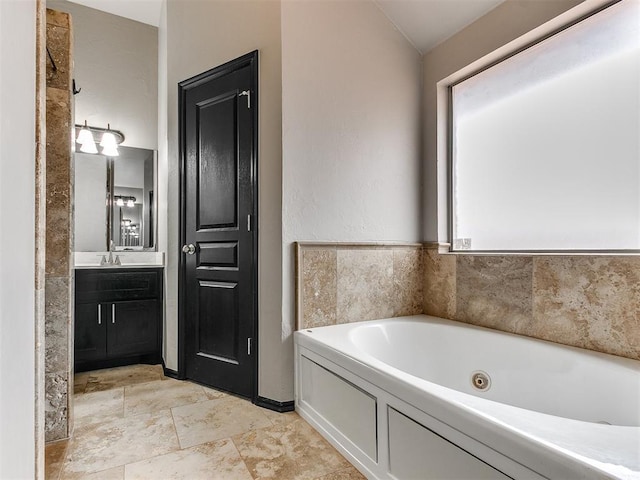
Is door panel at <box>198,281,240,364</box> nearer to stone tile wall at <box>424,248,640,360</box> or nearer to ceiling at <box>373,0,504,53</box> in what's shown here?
stone tile wall at <box>424,248,640,360</box>

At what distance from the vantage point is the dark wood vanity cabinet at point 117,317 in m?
2.71

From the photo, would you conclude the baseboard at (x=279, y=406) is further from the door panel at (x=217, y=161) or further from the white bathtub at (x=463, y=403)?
the door panel at (x=217, y=161)

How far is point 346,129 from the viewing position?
7.47 feet

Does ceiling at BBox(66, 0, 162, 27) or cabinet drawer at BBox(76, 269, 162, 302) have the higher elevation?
ceiling at BBox(66, 0, 162, 27)

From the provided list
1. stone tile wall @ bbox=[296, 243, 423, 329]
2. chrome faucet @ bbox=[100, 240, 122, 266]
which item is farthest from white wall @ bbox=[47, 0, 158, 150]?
stone tile wall @ bbox=[296, 243, 423, 329]

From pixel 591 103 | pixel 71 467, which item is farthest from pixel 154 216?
pixel 591 103

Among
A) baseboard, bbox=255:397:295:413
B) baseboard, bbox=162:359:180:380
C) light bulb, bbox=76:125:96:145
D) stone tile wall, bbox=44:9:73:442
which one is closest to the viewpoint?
stone tile wall, bbox=44:9:73:442

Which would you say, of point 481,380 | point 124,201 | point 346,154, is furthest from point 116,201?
point 481,380

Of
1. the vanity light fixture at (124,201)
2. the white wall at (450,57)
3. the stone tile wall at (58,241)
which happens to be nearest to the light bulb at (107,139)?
the vanity light fixture at (124,201)

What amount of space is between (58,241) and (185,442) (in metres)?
1.17

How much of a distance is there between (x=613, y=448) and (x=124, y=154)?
12.2ft

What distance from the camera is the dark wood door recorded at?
2.22 metres

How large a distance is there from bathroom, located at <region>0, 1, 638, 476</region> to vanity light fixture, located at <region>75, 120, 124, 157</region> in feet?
2.71

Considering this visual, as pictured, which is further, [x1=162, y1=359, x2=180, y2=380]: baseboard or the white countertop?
the white countertop
